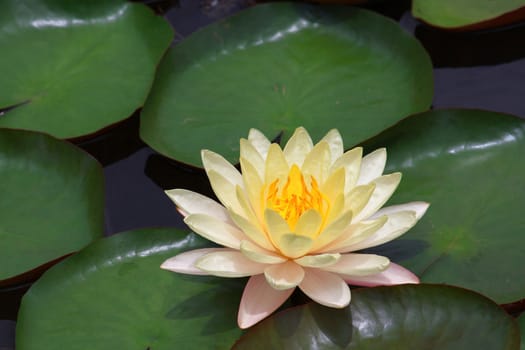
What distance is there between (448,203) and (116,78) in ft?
4.95

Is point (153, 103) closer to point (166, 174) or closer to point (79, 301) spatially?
point (166, 174)

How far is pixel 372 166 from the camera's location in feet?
6.48

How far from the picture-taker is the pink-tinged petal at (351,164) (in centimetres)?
189

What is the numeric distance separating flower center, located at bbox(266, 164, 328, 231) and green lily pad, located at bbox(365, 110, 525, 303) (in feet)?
1.07

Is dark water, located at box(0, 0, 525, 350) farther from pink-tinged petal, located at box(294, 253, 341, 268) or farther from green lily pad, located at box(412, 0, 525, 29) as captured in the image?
pink-tinged petal, located at box(294, 253, 341, 268)

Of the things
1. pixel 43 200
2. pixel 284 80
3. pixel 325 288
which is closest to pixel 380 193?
pixel 325 288

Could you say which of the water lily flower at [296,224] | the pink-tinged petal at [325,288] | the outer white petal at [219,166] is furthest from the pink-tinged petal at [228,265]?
the outer white petal at [219,166]

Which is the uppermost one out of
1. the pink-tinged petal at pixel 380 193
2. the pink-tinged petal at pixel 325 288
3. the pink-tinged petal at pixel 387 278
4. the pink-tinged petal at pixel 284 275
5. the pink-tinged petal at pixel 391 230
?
the pink-tinged petal at pixel 380 193

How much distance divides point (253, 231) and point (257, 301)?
20 centimetres

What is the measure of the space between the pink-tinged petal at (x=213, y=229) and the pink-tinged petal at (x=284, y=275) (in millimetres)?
126

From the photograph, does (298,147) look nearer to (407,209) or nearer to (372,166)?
(372,166)

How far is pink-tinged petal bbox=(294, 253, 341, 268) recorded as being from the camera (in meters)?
1.67

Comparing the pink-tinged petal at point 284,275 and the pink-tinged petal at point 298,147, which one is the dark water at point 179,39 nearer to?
the pink-tinged petal at point 298,147

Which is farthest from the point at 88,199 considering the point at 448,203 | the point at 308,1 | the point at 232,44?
the point at 308,1
